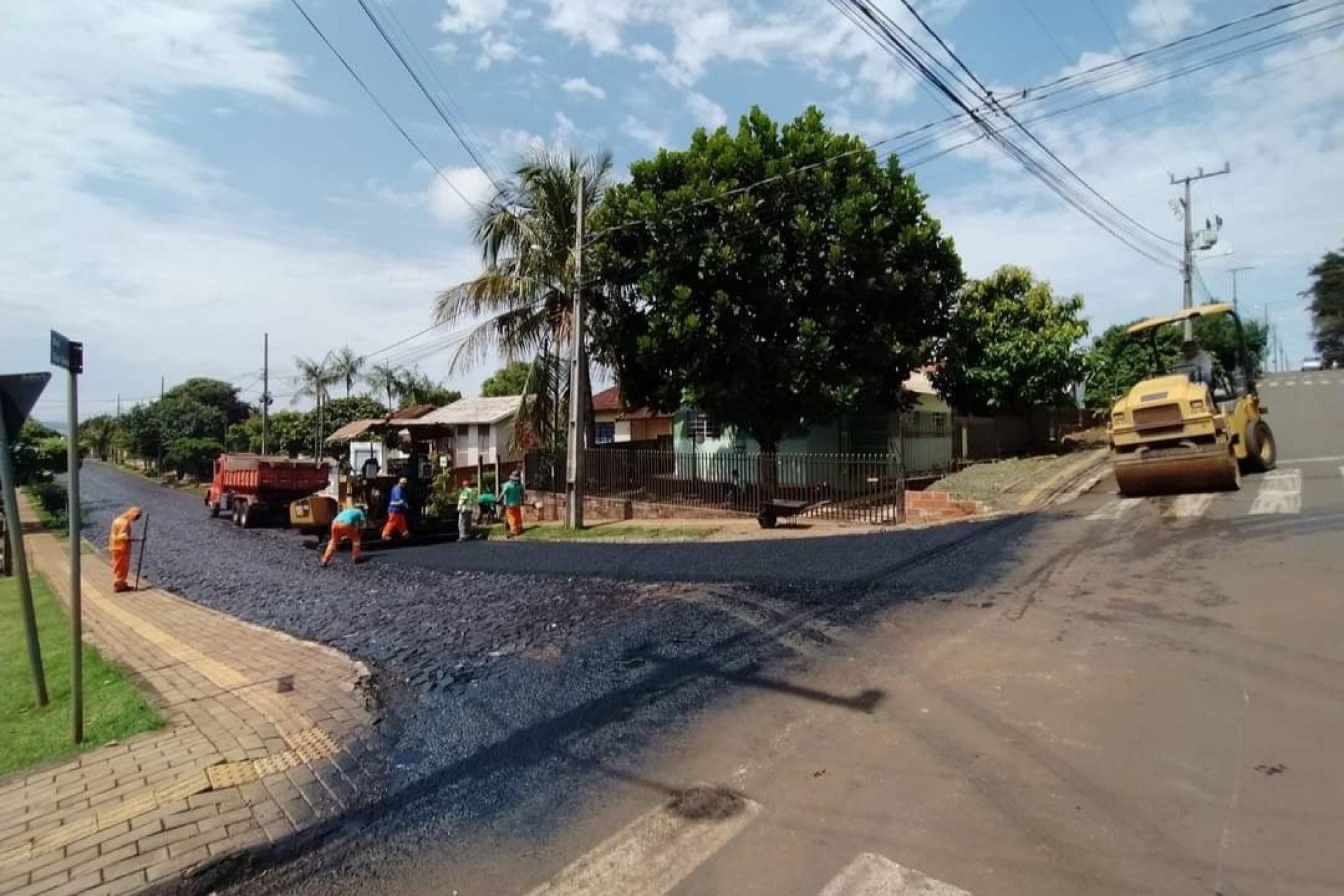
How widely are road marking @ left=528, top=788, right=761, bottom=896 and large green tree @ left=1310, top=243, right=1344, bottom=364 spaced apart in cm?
8977

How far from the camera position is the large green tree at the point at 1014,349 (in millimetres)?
22594

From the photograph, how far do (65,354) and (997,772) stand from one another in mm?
6320

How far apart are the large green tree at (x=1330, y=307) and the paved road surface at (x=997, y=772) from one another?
8391 cm

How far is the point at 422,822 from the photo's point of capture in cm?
405

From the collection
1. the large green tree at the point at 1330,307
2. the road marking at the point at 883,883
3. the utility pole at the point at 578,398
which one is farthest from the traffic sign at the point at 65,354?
the large green tree at the point at 1330,307

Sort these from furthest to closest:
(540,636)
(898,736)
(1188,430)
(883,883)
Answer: (1188,430) → (540,636) → (898,736) → (883,883)

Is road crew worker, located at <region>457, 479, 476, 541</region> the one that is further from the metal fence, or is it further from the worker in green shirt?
the metal fence

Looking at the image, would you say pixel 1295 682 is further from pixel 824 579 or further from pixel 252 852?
pixel 252 852

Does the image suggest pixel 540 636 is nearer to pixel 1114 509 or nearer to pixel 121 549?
pixel 121 549

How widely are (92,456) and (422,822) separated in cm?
11007

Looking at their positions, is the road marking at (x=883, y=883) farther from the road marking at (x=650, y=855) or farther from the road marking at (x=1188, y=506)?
the road marking at (x=1188, y=506)

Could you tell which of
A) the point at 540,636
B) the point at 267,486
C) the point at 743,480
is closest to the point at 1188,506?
the point at 743,480

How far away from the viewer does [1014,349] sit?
74.6ft

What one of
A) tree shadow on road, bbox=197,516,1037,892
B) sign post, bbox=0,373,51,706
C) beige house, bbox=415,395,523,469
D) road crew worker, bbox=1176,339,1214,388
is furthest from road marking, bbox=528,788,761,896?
beige house, bbox=415,395,523,469
